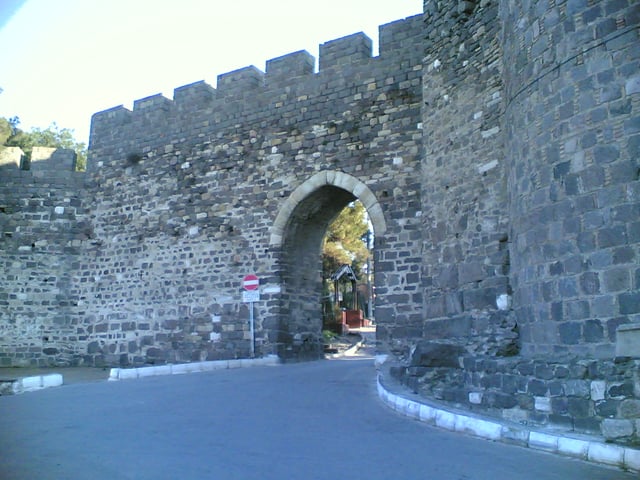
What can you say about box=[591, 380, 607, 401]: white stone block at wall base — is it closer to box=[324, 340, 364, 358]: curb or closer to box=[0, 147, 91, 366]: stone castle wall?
box=[324, 340, 364, 358]: curb

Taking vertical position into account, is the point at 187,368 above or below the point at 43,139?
below

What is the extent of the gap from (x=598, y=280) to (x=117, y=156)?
1203 centimetres

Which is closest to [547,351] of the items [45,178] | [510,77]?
[510,77]

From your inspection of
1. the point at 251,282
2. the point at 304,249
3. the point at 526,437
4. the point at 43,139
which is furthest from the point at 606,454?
the point at 43,139

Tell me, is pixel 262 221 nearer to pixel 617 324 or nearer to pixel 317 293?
pixel 317 293

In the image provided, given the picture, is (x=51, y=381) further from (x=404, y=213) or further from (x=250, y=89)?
(x=250, y=89)

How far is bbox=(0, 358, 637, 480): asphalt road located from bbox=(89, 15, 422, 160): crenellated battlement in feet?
20.7

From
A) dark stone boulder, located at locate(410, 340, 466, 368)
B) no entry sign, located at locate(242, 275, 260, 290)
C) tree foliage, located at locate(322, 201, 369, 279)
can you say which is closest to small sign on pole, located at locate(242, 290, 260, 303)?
no entry sign, located at locate(242, 275, 260, 290)

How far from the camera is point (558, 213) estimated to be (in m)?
5.58

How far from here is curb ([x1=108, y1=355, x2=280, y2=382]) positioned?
9.72 m

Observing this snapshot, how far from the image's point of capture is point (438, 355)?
6.27m

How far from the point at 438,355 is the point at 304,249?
638 cm

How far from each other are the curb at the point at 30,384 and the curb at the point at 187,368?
2.60ft

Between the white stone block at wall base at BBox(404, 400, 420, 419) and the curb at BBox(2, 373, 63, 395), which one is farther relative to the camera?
the curb at BBox(2, 373, 63, 395)
